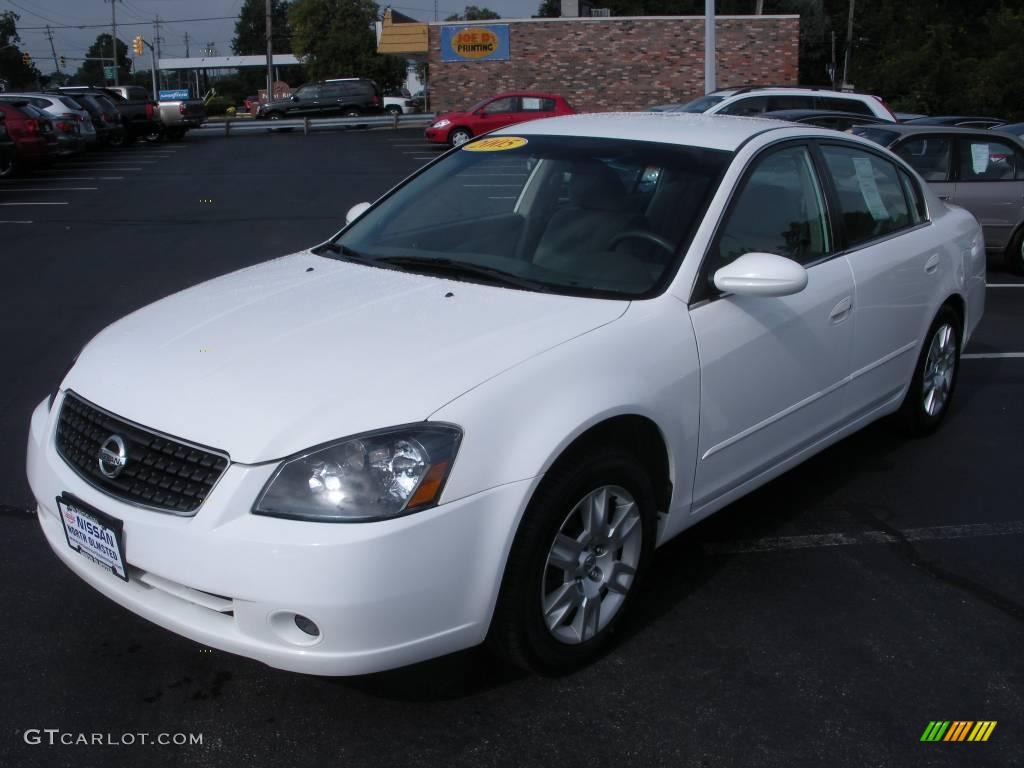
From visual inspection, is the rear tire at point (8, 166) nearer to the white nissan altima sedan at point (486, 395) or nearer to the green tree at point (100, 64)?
the white nissan altima sedan at point (486, 395)

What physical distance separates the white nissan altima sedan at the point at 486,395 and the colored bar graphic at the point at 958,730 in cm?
98

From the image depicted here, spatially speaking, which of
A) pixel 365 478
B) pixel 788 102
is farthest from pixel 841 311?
pixel 788 102

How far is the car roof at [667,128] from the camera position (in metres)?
4.20

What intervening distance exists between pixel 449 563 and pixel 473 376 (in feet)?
1.71

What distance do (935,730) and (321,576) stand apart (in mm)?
1810

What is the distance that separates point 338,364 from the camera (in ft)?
10.1

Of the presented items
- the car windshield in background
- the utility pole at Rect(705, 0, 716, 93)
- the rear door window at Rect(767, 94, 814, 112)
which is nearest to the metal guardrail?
the utility pole at Rect(705, 0, 716, 93)

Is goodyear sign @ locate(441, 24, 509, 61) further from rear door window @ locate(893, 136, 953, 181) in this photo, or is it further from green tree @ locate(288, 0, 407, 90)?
green tree @ locate(288, 0, 407, 90)

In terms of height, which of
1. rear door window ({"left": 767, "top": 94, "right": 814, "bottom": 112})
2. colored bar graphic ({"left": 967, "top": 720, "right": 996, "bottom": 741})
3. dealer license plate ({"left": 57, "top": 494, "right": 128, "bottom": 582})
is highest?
rear door window ({"left": 767, "top": 94, "right": 814, "bottom": 112})

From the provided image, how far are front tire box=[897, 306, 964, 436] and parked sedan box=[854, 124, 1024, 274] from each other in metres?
5.40

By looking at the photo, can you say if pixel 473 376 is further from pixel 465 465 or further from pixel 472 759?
pixel 472 759

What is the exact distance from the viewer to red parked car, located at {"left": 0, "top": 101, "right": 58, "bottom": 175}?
20688mm

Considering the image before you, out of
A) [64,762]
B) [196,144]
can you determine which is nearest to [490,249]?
[64,762]

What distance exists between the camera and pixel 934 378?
5.55m
